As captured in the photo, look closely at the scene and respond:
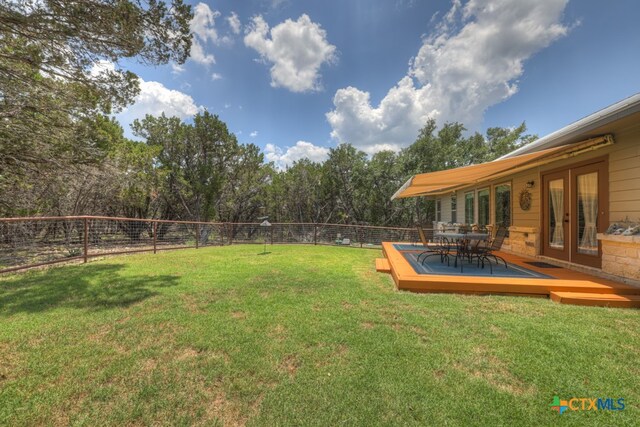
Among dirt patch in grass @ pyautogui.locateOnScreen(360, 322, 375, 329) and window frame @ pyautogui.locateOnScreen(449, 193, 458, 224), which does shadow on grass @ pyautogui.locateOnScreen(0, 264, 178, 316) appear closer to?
dirt patch in grass @ pyautogui.locateOnScreen(360, 322, 375, 329)

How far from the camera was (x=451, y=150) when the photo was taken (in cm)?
1836

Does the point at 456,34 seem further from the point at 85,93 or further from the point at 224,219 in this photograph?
the point at 224,219

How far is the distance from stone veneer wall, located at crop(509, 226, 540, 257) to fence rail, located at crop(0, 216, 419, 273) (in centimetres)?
449

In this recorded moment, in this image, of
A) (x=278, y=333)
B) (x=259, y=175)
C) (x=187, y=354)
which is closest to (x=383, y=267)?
(x=278, y=333)

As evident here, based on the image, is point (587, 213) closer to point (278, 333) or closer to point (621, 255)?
point (621, 255)

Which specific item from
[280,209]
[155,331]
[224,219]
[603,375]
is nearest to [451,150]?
[280,209]

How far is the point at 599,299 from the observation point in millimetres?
3545

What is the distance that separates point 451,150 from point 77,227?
20.4 meters

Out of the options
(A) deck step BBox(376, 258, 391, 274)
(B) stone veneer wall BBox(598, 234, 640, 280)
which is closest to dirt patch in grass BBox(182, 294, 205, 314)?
(A) deck step BBox(376, 258, 391, 274)

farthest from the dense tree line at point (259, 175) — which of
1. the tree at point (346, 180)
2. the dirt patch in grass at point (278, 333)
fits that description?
the dirt patch in grass at point (278, 333)

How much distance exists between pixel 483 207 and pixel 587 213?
446 cm

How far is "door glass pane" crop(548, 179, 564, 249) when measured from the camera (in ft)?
18.6

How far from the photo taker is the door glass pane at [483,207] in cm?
915

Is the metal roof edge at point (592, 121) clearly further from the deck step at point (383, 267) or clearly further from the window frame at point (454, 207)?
the window frame at point (454, 207)
